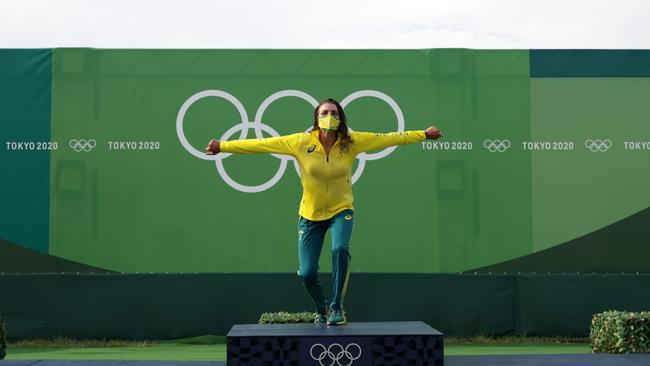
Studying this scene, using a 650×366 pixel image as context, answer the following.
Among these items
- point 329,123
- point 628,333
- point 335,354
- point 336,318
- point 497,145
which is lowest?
point 628,333

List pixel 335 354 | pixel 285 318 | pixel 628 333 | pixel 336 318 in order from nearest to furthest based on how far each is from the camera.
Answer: pixel 335 354
pixel 336 318
pixel 628 333
pixel 285 318

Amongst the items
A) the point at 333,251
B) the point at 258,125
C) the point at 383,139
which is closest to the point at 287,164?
the point at 258,125

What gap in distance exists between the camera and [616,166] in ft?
37.1

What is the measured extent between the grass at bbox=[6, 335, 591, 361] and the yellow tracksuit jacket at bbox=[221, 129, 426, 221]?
3.63 m

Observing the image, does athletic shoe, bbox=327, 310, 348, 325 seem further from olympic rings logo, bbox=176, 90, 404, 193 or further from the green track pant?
olympic rings logo, bbox=176, 90, 404, 193

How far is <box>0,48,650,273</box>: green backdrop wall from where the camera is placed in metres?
11.0

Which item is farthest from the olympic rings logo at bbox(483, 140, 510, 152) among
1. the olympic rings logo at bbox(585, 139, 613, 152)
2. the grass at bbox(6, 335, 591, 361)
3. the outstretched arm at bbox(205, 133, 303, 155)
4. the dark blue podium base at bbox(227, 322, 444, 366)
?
the dark blue podium base at bbox(227, 322, 444, 366)

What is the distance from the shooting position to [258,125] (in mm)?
11172

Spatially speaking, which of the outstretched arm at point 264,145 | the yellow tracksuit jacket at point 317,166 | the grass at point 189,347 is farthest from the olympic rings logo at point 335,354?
the grass at point 189,347

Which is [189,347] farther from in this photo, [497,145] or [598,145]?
[598,145]

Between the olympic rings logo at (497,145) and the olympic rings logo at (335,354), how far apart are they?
19.4 ft

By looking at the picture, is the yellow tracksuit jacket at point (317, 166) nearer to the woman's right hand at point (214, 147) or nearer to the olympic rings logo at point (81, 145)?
the woman's right hand at point (214, 147)

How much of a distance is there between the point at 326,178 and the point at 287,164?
4681mm

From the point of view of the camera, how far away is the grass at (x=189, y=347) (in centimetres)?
982
